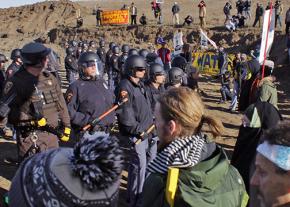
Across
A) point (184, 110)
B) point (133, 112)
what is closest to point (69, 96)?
point (133, 112)

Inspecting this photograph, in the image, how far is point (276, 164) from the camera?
1.93 meters

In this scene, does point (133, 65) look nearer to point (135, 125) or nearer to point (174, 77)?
point (135, 125)

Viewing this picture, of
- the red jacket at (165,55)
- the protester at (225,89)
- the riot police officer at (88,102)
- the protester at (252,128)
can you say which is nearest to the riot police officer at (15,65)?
the riot police officer at (88,102)

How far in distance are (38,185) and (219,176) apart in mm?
1265

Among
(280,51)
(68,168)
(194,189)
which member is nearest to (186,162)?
(194,189)

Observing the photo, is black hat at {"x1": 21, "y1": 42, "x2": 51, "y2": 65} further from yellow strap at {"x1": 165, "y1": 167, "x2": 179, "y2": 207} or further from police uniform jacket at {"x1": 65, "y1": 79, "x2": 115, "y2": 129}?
yellow strap at {"x1": 165, "y1": 167, "x2": 179, "y2": 207}

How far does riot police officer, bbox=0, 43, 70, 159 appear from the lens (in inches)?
208

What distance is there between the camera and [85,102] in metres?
6.21

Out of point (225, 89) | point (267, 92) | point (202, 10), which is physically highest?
point (202, 10)

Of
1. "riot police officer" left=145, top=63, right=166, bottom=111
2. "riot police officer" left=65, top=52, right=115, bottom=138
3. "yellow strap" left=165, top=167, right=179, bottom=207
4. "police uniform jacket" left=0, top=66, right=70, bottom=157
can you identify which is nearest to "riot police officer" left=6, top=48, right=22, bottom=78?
"riot police officer" left=145, top=63, right=166, bottom=111

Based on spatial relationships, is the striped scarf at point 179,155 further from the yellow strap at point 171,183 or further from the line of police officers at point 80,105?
the line of police officers at point 80,105

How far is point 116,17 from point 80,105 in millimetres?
39448

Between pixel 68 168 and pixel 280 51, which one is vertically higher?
pixel 68 168

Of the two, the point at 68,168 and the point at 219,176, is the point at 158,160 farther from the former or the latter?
the point at 68,168
